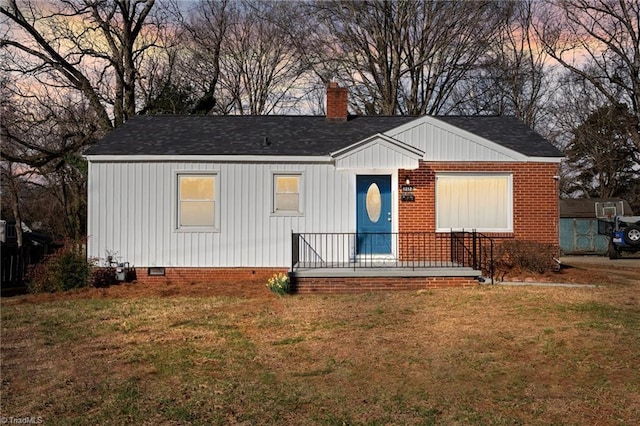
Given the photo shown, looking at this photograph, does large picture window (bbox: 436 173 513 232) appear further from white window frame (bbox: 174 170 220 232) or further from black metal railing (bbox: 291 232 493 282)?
white window frame (bbox: 174 170 220 232)

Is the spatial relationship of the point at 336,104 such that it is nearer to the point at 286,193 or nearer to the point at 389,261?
the point at 286,193

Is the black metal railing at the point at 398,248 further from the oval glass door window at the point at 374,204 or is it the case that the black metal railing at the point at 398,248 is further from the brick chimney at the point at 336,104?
the brick chimney at the point at 336,104

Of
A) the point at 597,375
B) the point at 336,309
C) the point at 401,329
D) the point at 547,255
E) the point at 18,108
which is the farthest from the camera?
the point at 18,108

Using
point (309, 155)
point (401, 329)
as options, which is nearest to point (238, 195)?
point (309, 155)

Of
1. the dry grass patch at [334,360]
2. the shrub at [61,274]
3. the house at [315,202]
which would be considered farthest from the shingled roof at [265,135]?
the dry grass patch at [334,360]

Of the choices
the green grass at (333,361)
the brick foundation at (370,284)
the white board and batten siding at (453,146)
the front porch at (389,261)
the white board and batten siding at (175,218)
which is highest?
the white board and batten siding at (453,146)

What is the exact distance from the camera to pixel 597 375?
621 centimetres

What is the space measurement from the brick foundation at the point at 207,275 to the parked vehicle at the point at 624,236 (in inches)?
605

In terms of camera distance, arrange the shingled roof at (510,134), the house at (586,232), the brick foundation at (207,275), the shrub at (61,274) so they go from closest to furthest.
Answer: the shrub at (61,274) → the brick foundation at (207,275) → the shingled roof at (510,134) → the house at (586,232)

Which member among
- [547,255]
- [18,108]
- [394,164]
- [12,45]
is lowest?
[547,255]

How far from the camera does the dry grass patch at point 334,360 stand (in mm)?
5324

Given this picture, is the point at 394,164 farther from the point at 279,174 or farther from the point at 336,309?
the point at 336,309

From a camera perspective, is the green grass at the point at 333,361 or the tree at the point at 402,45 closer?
the green grass at the point at 333,361

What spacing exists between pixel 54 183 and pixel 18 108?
12.7 metres
